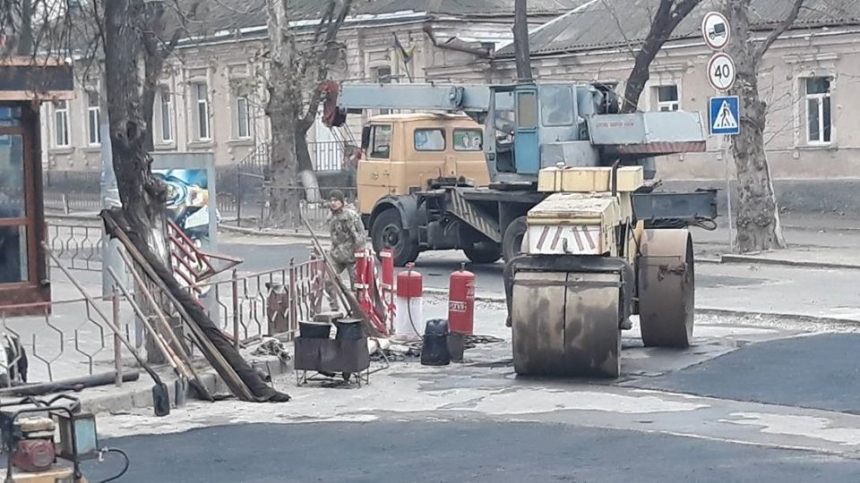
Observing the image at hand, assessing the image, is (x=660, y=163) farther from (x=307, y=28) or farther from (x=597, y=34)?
(x=307, y=28)

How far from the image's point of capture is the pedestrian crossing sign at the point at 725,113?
23.5m

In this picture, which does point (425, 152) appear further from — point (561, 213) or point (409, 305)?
point (561, 213)

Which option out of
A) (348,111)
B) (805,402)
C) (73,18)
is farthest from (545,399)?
(348,111)

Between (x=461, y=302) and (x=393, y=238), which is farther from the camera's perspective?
(x=393, y=238)

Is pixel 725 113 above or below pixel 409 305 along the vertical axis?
above

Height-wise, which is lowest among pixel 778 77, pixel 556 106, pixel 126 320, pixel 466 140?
pixel 126 320

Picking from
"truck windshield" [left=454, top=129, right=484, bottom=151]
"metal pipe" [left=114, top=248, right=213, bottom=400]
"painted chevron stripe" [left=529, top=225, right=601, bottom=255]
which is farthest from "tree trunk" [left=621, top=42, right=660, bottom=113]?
"metal pipe" [left=114, top=248, right=213, bottom=400]

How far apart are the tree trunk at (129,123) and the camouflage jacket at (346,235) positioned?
430 cm

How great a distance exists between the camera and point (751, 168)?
2536 centimetres

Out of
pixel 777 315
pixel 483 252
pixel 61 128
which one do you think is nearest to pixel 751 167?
pixel 483 252

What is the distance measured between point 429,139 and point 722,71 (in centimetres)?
552

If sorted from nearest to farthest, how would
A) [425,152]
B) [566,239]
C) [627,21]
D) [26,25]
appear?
[566,239], [26,25], [425,152], [627,21]

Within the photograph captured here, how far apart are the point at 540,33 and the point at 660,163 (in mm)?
6567

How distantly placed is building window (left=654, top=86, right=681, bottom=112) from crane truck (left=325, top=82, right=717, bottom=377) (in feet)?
45.5
